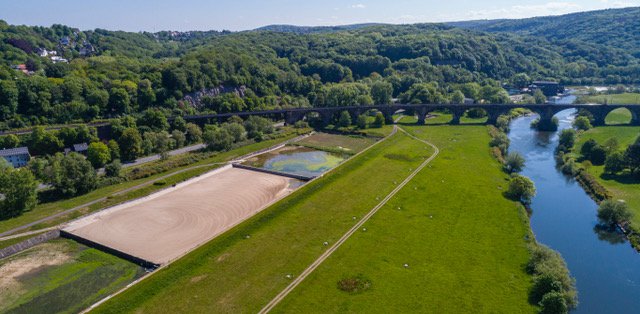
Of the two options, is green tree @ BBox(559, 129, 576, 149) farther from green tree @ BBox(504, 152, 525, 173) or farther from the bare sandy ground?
the bare sandy ground

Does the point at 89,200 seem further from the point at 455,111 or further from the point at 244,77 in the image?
the point at 455,111

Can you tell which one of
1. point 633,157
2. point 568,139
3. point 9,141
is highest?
point 9,141

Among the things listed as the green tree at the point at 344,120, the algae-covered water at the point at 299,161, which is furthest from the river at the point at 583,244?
the green tree at the point at 344,120

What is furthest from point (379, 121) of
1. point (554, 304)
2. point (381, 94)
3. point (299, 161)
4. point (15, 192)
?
point (15, 192)

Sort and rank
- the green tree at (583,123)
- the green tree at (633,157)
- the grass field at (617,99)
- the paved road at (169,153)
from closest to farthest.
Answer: the green tree at (633,157) < the paved road at (169,153) < the green tree at (583,123) < the grass field at (617,99)

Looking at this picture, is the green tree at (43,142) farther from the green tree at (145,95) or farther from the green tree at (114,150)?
the green tree at (145,95)

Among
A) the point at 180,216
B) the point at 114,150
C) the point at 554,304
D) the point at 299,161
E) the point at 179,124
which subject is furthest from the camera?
the point at 179,124
